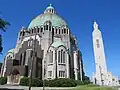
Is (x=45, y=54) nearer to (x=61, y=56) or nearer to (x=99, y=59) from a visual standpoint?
(x=61, y=56)

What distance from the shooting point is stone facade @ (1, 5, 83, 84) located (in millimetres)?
47969

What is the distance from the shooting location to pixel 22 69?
46750 mm

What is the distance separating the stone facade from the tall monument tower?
9359 mm

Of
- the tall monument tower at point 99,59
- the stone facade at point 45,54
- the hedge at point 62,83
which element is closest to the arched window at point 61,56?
the stone facade at point 45,54

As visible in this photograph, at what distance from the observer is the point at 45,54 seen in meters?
52.7

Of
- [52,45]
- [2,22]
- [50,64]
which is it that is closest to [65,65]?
[50,64]

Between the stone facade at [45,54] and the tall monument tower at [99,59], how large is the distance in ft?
30.7

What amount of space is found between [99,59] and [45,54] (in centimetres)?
2546

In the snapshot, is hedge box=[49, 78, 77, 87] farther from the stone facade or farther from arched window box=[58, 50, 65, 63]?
arched window box=[58, 50, 65, 63]

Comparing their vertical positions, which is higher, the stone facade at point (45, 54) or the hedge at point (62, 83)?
the stone facade at point (45, 54)

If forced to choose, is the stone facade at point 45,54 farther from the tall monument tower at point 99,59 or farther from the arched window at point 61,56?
the tall monument tower at point 99,59

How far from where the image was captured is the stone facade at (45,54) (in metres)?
48.0

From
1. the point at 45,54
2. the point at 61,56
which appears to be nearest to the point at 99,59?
the point at 61,56

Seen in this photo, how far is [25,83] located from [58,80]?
8638 mm
